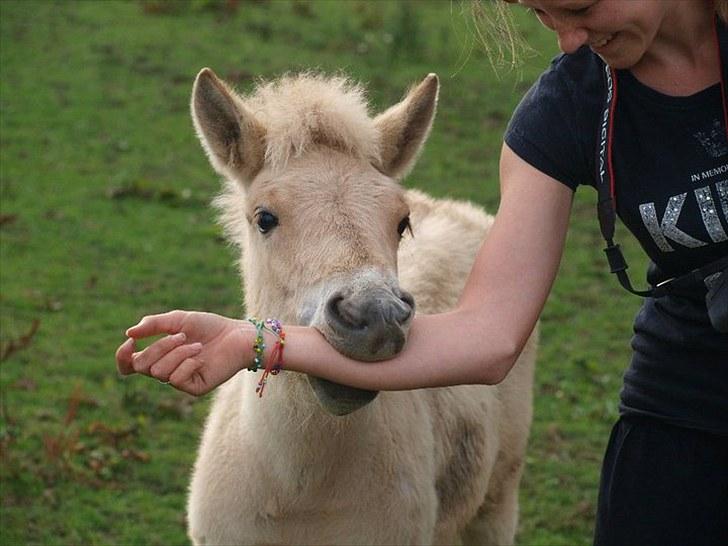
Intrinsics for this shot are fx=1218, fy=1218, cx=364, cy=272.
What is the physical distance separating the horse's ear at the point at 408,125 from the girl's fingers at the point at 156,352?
58.3 inches

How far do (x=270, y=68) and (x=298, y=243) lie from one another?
33.6ft

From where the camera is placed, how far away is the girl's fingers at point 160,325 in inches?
115

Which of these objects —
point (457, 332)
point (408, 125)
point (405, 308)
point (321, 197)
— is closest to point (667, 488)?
→ point (457, 332)

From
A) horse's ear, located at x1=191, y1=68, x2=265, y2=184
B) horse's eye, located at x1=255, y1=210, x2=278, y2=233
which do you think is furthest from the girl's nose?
horse's ear, located at x1=191, y1=68, x2=265, y2=184

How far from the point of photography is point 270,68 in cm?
1370

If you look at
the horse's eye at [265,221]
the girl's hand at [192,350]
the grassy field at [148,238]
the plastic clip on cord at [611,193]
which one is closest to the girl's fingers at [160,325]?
the girl's hand at [192,350]

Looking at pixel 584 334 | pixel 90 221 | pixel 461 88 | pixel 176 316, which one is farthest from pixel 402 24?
pixel 176 316

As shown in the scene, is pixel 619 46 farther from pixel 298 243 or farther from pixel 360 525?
pixel 360 525

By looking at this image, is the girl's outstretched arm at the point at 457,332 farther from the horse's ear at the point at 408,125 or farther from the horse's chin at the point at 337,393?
the horse's ear at the point at 408,125

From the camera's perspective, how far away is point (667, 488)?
→ 336cm

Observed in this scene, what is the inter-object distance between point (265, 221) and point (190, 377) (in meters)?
1.07

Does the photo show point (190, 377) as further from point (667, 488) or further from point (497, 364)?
point (667, 488)

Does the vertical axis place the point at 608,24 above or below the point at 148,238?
above

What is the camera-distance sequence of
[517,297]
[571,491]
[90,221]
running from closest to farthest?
[517,297]
[571,491]
[90,221]
